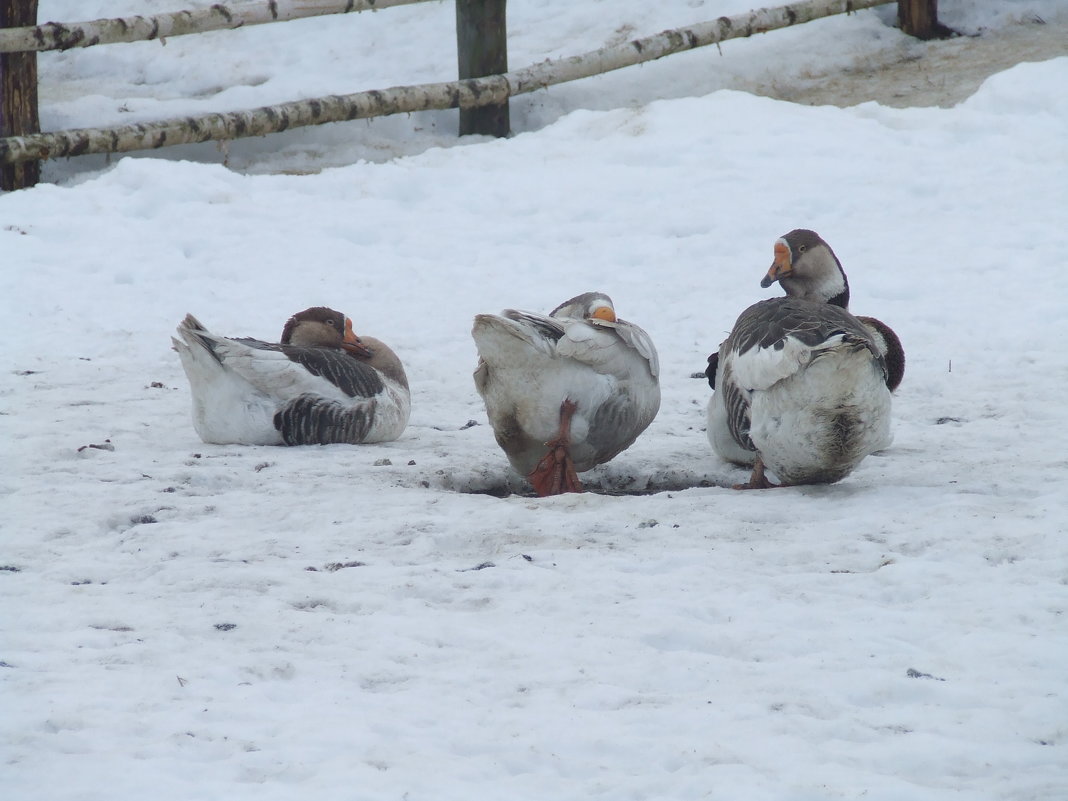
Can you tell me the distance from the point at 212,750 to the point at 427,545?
157cm

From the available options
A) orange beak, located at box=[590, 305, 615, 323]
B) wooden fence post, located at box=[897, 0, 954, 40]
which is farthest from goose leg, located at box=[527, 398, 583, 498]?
wooden fence post, located at box=[897, 0, 954, 40]

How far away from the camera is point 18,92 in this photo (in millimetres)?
9961

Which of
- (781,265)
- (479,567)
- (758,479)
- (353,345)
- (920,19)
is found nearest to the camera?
(479,567)

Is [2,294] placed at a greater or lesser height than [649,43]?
lesser

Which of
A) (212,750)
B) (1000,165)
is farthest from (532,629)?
(1000,165)

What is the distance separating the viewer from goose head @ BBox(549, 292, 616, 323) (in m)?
5.62

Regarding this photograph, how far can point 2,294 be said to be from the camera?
7973mm

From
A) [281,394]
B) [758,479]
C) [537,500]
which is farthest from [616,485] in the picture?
[281,394]

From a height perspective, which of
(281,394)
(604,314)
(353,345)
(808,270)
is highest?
(808,270)

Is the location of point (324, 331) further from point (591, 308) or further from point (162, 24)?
point (162, 24)

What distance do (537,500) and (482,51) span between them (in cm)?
741

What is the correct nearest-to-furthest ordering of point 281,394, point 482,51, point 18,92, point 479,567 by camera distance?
point 479,567, point 281,394, point 18,92, point 482,51

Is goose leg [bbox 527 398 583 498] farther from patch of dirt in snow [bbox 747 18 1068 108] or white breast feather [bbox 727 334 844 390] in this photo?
patch of dirt in snow [bbox 747 18 1068 108]

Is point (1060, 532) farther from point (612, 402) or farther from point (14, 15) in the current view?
point (14, 15)
